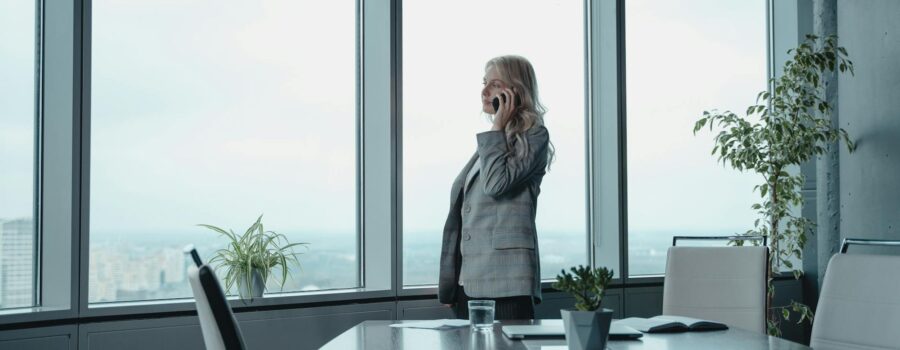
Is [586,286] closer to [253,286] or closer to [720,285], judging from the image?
[720,285]

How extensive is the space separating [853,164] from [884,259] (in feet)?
7.49

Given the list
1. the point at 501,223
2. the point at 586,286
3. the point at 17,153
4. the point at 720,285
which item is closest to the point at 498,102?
the point at 501,223

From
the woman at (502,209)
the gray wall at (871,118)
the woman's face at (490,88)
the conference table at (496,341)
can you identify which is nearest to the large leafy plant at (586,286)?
the conference table at (496,341)

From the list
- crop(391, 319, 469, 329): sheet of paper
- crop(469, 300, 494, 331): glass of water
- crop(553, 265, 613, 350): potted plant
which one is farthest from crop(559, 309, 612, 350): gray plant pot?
crop(391, 319, 469, 329): sheet of paper

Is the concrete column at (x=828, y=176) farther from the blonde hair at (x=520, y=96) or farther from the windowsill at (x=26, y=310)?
the windowsill at (x=26, y=310)

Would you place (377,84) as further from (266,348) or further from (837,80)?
(837,80)

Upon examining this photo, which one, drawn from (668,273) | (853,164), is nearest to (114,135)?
(668,273)

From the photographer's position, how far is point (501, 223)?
316 cm

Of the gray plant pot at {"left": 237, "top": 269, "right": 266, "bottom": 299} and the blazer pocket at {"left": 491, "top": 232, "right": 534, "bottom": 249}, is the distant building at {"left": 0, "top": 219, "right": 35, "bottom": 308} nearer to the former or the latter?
the gray plant pot at {"left": 237, "top": 269, "right": 266, "bottom": 299}

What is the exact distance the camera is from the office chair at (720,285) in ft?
10.1

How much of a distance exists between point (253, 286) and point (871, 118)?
3099 millimetres

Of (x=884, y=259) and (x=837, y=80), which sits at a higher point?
(x=837, y=80)

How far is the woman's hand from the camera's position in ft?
10.6

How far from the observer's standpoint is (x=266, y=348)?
3646mm
